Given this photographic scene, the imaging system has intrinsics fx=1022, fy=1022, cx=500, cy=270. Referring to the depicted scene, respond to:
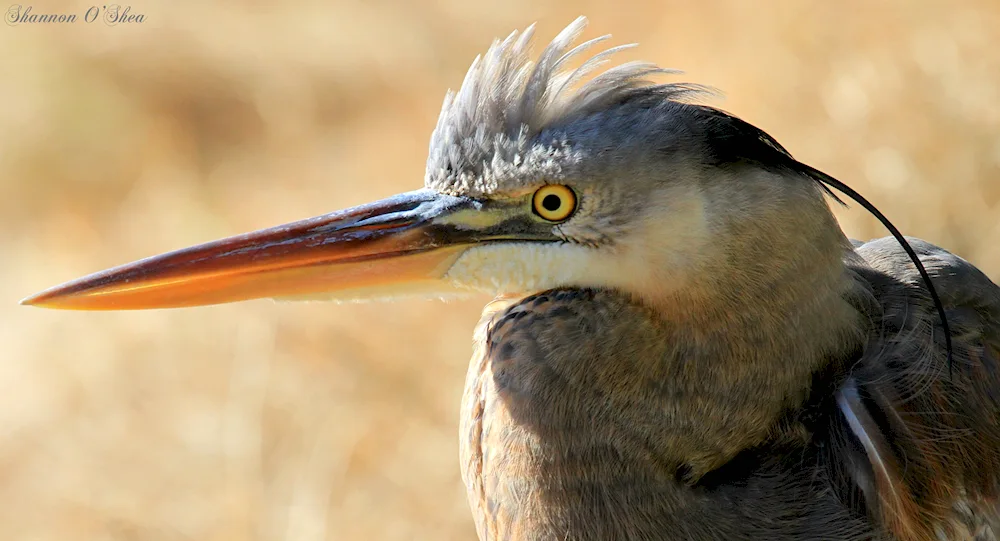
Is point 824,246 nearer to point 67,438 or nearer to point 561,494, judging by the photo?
point 561,494

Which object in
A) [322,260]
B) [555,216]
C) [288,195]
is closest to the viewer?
[555,216]

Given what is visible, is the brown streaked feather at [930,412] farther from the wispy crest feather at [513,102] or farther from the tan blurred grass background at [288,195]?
the tan blurred grass background at [288,195]

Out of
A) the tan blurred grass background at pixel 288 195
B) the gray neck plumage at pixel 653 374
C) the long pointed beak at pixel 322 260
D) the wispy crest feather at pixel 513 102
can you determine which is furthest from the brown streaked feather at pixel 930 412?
the tan blurred grass background at pixel 288 195

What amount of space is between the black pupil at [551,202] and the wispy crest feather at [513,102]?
87mm

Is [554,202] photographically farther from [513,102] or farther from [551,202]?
[513,102]

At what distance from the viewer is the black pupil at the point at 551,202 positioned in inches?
75.3

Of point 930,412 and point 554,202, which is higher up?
point 554,202

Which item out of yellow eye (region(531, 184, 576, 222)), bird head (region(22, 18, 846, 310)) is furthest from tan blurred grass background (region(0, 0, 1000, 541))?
yellow eye (region(531, 184, 576, 222))

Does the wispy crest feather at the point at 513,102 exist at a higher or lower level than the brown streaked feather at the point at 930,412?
higher

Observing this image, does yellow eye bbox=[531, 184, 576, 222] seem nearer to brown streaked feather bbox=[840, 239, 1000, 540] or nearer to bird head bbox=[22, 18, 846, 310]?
bird head bbox=[22, 18, 846, 310]

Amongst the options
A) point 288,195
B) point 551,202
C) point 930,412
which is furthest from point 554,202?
point 288,195

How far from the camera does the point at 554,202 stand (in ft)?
6.30

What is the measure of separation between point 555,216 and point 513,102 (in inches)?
9.1

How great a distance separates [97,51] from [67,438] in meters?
3.26
